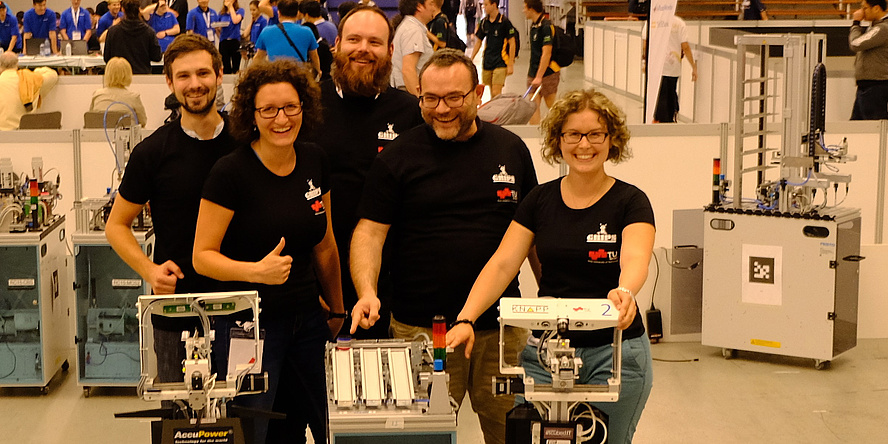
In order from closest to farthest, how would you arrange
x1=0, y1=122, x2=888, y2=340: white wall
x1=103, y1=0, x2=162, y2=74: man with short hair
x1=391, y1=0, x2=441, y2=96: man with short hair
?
x1=0, y1=122, x2=888, y2=340: white wall
x1=391, y1=0, x2=441, y2=96: man with short hair
x1=103, y1=0, x2=162, y2=74: man with short hair

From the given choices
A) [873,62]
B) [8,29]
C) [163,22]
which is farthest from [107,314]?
[8,29]

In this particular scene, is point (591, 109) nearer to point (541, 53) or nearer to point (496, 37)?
point (541, 53)

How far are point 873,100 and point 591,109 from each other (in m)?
6.18

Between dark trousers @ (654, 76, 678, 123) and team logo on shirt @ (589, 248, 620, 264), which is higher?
dark trousers @ (654, 76, 678, 123)

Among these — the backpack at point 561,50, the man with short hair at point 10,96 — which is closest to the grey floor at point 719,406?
the man with short hair at point 10,96

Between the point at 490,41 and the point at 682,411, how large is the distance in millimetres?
6051

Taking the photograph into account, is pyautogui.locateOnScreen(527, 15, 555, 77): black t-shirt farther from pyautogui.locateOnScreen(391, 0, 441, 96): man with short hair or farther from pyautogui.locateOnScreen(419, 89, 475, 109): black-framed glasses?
pyautogui.locateOnScreen(419, 89, 475, 109): black-framed glasses

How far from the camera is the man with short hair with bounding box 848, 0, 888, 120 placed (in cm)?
776

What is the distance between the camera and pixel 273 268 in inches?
99.0

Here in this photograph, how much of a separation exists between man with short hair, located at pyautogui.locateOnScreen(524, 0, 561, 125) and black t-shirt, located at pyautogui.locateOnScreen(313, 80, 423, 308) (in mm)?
5907

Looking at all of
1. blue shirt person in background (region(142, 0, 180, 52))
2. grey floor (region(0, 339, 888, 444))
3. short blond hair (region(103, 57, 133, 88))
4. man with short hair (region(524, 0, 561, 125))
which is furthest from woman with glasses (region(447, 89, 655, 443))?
blue shirt person in background (region(142, 0, 180, 52))

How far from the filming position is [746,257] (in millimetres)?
5039

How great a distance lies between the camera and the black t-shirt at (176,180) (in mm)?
2734

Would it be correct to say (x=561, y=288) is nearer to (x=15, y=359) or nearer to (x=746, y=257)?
(x=746, y=257)
